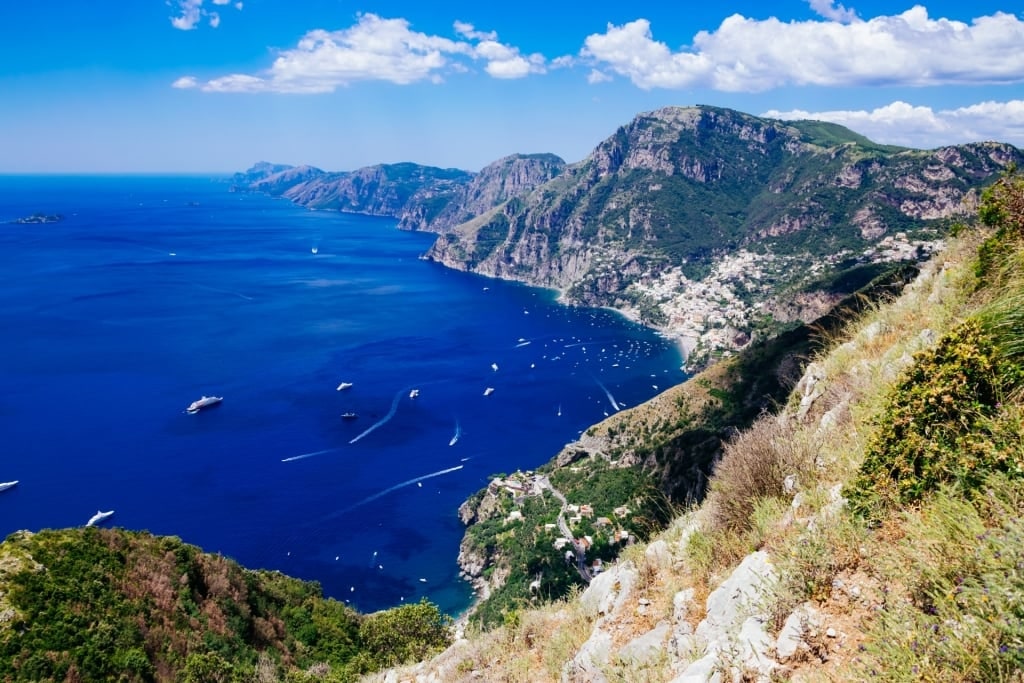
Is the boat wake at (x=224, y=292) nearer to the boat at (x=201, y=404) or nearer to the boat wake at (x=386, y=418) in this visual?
the boat at (x=201, y=404)

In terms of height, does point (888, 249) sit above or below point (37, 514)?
above

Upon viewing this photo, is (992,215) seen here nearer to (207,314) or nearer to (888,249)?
(207,314)

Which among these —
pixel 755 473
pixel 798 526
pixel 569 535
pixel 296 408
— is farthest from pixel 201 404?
pixel 798 526

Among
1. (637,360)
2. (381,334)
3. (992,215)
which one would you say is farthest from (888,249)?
(992,215)

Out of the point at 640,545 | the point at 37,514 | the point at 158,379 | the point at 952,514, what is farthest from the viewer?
the point at 158,379

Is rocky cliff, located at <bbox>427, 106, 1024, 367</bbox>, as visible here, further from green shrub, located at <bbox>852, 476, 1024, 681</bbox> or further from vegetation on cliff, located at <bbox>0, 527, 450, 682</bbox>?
green shrub, located at <bbox>852, 476, 1024, 681</bbox>

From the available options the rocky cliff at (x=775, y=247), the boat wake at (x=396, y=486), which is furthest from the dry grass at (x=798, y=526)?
the rocky cliff at (x=775, y=247)

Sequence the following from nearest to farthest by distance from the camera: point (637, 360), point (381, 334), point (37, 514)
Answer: point (37, 514) → point (637, 360) → point (381, 334)

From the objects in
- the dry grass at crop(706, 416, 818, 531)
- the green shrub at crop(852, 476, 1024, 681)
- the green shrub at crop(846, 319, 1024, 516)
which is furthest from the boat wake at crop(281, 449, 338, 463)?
the green shrub at crop(852, 476, 1024, 681)
